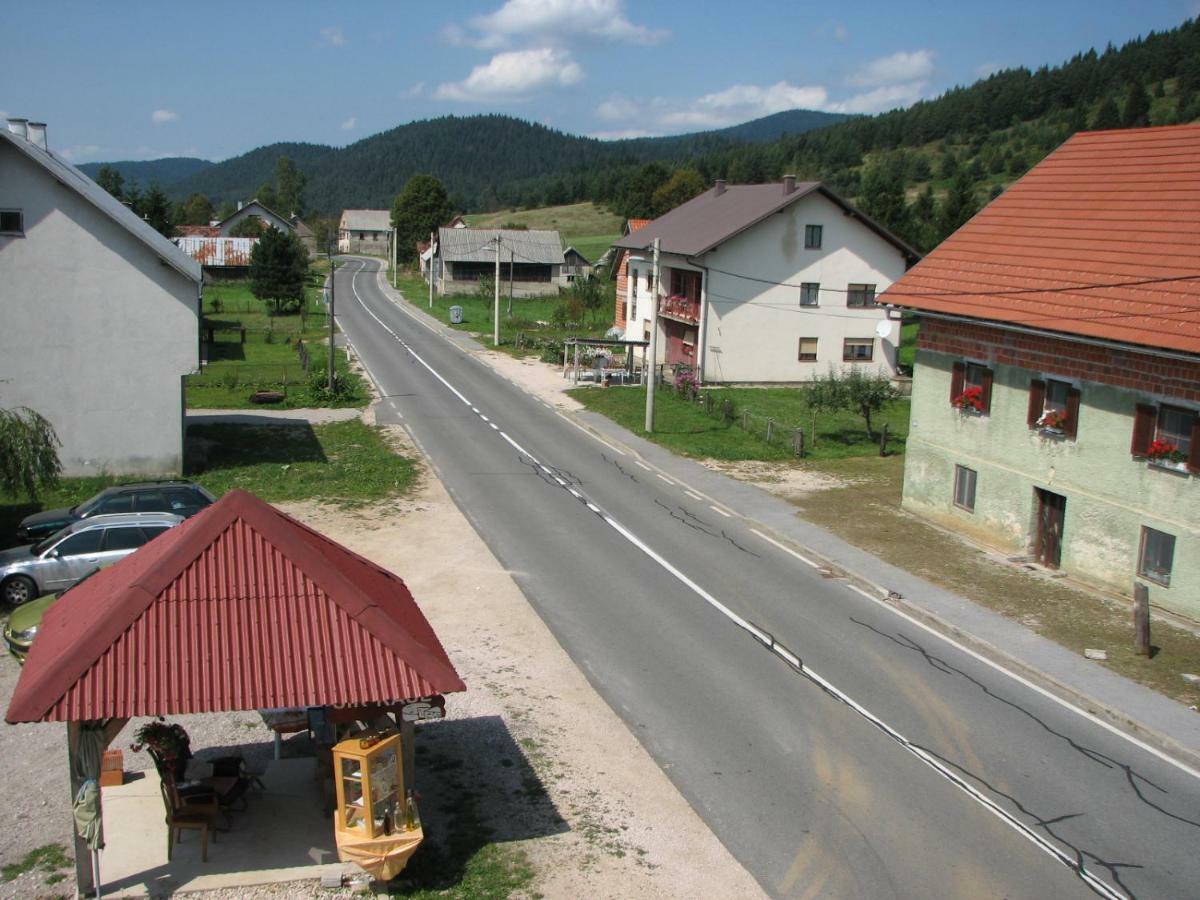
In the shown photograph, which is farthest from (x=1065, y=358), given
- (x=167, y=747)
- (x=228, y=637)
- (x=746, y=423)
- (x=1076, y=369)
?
(x=167, y=747)

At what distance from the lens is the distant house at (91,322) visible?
89.7 ft

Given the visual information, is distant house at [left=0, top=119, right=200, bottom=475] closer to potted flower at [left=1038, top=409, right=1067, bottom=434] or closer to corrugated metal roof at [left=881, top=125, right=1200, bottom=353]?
corrugated metal roof at [left=881, top=125, right=1200, bottom=353]

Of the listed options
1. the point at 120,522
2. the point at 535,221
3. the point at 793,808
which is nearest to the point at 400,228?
the point at 535,221

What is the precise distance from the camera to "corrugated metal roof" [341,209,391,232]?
164 metres

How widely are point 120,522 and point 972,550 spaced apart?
17274 mm

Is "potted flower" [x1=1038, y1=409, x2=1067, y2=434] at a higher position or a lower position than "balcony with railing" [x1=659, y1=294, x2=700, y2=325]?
lower

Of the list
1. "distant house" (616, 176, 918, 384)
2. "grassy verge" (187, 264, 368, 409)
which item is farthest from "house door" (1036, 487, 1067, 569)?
"grassy verge" (187, 264, 368, 409)

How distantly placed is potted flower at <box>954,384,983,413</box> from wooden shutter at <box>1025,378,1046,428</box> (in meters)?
1.69

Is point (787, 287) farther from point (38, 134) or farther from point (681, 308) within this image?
point (38, 134)

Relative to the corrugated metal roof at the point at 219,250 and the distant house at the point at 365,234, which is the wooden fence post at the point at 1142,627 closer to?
the corrugated metal roof at the point at 219,250

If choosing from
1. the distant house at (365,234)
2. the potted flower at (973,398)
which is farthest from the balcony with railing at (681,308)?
the distant house at (365,234)

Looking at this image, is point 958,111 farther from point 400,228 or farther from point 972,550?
point 972,550

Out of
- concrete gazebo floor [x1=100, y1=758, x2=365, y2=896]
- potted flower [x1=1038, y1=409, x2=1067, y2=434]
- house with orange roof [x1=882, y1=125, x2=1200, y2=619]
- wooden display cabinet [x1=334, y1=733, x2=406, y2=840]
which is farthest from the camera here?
potted flower [x1=1038, y1=409, x2=1067, y2=434]

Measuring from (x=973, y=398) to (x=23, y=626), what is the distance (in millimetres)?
19218
